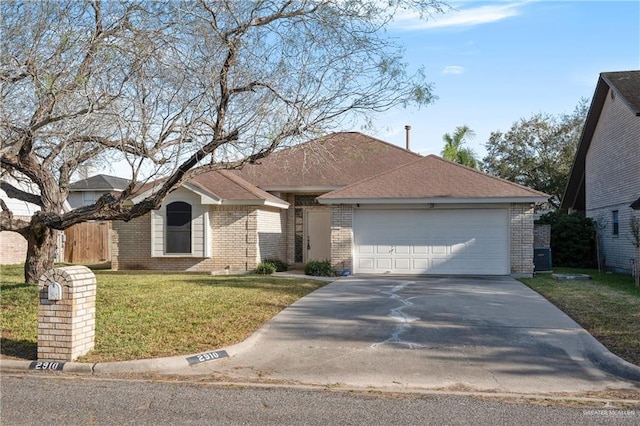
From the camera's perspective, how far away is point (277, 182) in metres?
23.2

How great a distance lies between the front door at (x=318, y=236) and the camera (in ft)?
76.7

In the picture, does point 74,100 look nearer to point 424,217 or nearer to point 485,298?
point 485,298

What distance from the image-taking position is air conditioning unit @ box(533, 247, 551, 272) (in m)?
20.1

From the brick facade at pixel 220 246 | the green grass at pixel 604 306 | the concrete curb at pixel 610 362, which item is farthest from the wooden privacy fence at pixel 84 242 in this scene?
the concrete curb at pixel 610 362

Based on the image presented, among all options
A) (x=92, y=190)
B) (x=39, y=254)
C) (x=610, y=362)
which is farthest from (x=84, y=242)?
(x=610, y=362)

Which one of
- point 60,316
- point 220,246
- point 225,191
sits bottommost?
point 60,316

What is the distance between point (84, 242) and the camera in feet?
92.6

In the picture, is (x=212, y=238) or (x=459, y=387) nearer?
(x=459, y=387)

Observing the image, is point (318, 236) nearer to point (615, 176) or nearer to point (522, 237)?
point (522, 237)

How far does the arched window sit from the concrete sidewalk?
8705 mm

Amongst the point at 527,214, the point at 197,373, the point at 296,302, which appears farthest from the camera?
the point at 527,214

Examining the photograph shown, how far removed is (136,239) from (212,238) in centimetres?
276

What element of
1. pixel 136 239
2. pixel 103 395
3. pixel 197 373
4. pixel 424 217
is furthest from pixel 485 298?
pixel 136 239

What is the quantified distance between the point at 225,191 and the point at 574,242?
43.5ft
